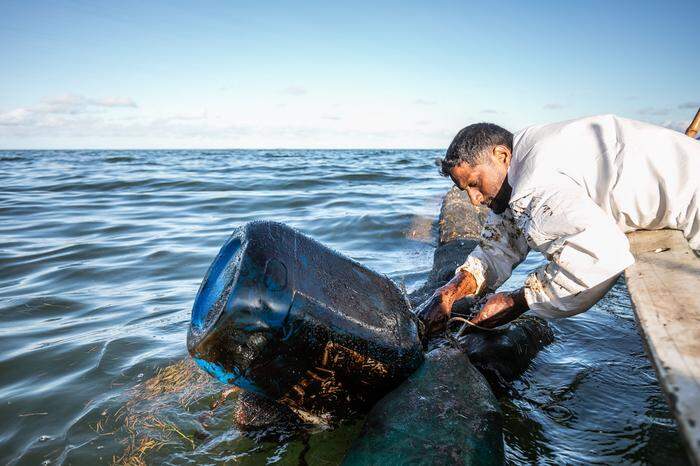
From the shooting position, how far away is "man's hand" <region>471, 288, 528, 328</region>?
2986 mm

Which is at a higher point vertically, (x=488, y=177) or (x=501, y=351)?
(x=488, y=177)

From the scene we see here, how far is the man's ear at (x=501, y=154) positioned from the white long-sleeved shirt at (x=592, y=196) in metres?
0.24

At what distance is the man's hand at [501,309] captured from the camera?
2986mm

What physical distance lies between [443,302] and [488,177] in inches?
35.3

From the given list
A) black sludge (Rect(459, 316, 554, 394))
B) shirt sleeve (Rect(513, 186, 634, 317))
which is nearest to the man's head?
shirt sleeve (Rect(513, 186, 634, 317))

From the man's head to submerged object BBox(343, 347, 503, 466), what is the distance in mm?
1303

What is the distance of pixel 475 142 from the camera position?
3.14 metres

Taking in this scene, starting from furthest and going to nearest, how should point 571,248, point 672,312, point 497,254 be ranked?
point 497,254 → point 571,248 → point 672,312

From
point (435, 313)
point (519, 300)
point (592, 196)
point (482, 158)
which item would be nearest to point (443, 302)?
point (435, 313)

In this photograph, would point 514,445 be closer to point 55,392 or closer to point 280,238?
point 280,238

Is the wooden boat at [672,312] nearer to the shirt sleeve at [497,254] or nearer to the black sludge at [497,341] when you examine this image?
the shirt sleeve at [497,254]

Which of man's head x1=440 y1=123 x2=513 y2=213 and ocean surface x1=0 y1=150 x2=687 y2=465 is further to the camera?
man's head x1=440 y1=123 x2=513 y2=213

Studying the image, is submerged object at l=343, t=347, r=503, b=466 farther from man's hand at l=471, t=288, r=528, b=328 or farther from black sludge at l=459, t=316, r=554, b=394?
black sludge at l=459, t=316, r=554, b=394

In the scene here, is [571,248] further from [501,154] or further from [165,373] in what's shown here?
[165,373]
